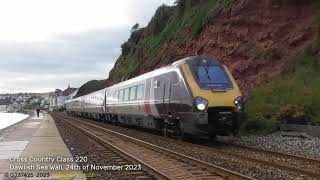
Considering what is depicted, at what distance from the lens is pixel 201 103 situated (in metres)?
17.9

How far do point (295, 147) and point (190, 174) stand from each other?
6.21 metres

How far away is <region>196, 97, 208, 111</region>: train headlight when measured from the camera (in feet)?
58.4

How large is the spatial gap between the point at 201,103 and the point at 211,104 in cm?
34

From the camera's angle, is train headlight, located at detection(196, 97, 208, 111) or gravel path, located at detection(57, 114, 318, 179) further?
train headlight, located at detection(196, 97, 208, 111)

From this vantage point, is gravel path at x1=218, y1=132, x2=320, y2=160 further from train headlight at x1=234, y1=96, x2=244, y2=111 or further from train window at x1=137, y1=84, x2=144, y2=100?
train window at x1=137, y1=84, x2=144, y2=100

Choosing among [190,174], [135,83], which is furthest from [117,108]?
[190,174]

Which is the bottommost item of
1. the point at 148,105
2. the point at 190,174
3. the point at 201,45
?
the point at 190,174

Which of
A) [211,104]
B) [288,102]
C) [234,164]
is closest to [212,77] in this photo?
[211,104]

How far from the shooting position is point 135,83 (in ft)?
91.1

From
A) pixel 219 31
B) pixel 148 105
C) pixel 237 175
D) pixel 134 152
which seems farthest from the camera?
pixel 219 31

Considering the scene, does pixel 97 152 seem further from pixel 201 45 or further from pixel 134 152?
pixel 201 45

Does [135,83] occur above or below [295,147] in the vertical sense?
above

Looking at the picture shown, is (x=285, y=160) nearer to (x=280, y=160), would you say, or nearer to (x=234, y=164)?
(x=280, y=160)

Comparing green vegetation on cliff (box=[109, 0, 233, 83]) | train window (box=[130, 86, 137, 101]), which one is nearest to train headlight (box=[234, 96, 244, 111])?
train window (box=[130, 86, 137, 101])
